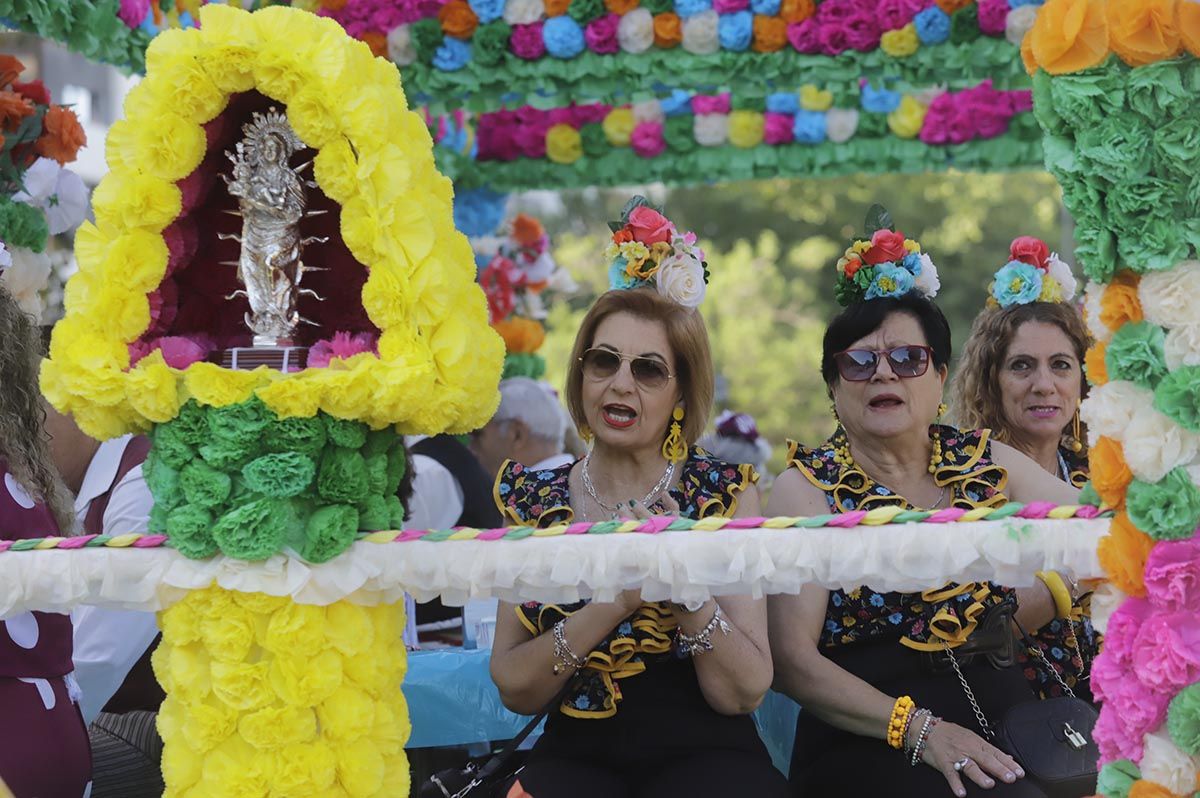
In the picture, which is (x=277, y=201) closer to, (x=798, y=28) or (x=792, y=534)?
(x=792, y=534)

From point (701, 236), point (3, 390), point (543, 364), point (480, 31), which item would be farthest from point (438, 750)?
point (701, 236)

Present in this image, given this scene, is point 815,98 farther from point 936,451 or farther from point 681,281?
point 681,281

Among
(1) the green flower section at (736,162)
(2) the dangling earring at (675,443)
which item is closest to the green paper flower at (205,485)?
(2) the dangling earring at (675,443)

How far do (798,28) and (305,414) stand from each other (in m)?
3.29

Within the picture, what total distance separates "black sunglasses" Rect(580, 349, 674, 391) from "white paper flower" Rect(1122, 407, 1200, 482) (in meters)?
1.04

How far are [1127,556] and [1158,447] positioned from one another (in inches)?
6.4

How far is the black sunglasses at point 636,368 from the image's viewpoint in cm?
299

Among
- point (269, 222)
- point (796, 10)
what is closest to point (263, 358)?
point (269, 222)

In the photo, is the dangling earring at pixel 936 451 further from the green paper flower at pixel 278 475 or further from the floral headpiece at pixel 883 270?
the green paper flower at pixel 278 475

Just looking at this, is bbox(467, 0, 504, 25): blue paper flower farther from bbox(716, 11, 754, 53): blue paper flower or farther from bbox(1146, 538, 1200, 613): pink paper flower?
bbox(1146, 538, 1200, 613): pink paper flower

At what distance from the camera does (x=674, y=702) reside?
9.12 feet

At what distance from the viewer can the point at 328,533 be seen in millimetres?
2271

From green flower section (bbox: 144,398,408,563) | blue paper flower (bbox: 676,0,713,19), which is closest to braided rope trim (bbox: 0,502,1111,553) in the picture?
green flower section (bbox: 144,398,408,563)

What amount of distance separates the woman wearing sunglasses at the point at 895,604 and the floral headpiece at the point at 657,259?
0.39 m
